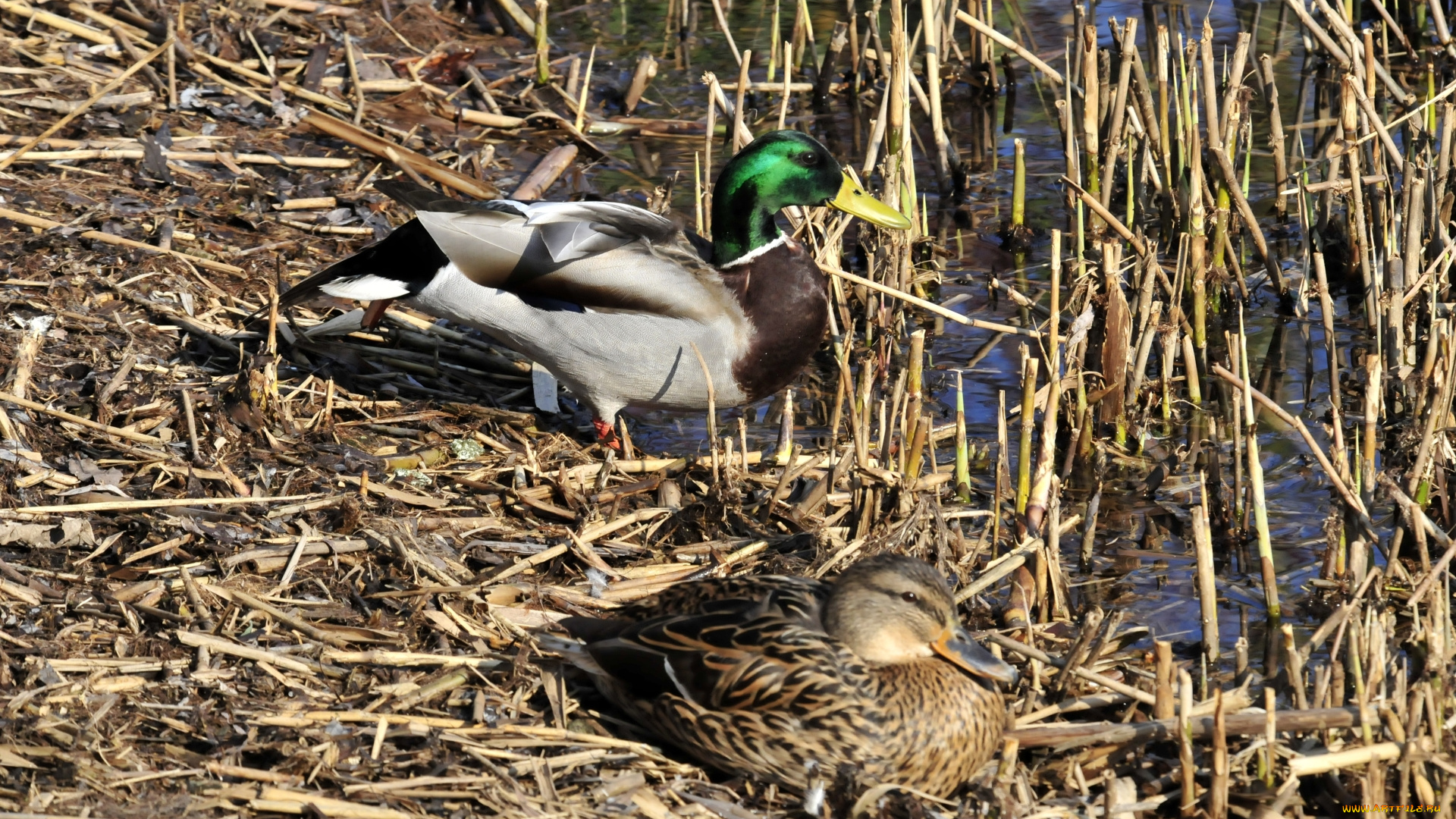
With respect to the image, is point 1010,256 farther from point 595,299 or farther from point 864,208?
point 595,299

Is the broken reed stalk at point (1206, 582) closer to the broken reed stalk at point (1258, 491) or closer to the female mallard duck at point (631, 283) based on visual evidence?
the broken reed stalk at point (1258, 491)

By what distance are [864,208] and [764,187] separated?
0.34 metres

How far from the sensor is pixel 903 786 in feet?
10.9

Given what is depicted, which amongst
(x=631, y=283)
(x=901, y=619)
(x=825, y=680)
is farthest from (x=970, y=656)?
(x=631, y=283)

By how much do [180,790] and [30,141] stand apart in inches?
146

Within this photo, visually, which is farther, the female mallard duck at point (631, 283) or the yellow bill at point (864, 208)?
the yellow bill at point (864, 208)

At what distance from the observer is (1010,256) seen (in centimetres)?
657

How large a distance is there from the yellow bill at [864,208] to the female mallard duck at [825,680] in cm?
189

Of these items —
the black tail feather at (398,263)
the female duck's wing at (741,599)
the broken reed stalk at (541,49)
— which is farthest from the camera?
the broken reed stalk at (541,49)

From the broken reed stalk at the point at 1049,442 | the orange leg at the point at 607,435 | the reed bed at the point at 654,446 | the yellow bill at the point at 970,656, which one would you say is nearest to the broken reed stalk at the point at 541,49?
the reed bed at the point at 654,446

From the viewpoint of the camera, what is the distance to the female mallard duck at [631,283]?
4.82 metres

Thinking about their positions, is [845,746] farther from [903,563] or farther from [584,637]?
[584,637]

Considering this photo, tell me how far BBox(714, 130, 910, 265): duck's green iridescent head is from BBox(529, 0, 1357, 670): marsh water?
0.68 meters

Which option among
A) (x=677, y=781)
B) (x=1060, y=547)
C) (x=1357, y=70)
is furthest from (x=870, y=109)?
(x=677, y=781)
